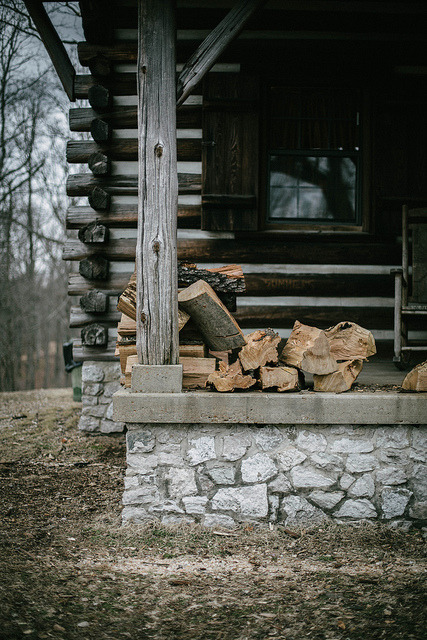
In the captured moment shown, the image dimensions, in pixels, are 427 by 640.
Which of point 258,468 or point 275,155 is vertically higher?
point 275,155

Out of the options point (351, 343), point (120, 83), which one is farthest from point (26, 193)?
point (351, 343)

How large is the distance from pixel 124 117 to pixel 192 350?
282cm

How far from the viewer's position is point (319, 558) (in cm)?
294

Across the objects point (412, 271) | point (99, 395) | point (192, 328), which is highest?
point (412, 271)

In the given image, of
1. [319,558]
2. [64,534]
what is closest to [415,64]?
[319,558]

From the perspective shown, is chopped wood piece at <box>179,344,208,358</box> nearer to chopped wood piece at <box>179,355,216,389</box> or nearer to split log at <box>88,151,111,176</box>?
chopped wood piece at <box>179,355,216,389</box>

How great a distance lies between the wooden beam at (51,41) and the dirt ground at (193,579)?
3.77m

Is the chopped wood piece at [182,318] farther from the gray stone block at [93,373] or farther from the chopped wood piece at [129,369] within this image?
the gray stone block at [93,373]

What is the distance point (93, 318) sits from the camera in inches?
207

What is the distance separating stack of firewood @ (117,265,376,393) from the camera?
10.8 feet

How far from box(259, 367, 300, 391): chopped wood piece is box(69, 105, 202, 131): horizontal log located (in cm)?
286

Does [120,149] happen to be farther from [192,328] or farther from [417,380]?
[417,380]

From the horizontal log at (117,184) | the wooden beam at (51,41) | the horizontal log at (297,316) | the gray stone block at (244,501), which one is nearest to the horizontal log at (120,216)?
the horizontal log at (117,184)

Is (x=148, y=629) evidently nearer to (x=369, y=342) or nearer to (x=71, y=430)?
(x=369, y=342)
